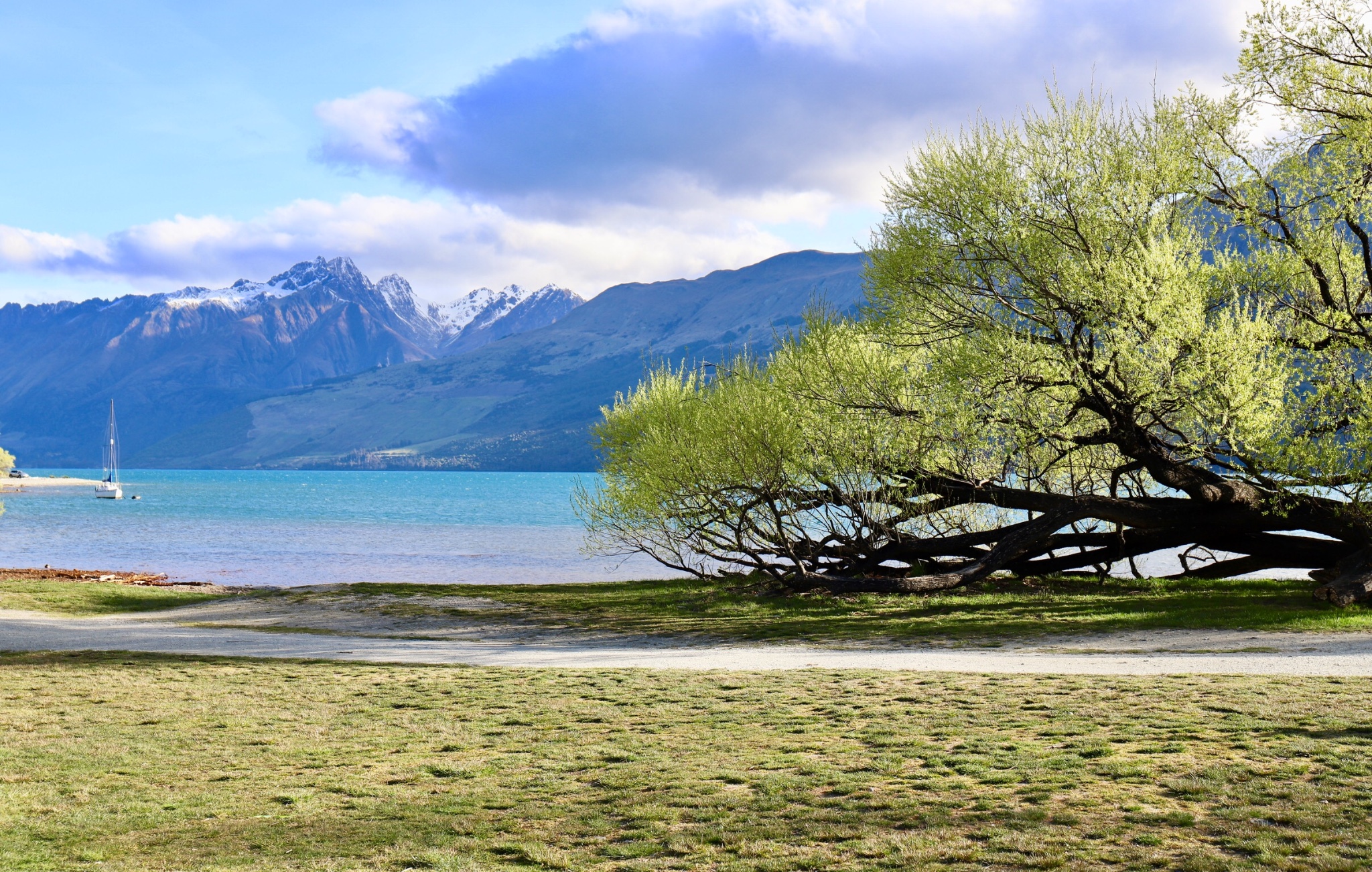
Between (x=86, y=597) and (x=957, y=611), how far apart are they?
92.4 feet

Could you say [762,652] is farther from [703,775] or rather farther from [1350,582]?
[1350,582]

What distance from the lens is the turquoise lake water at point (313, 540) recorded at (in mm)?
51781

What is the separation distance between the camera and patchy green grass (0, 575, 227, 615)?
30.7m

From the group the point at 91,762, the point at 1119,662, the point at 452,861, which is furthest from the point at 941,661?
the point at 91,762

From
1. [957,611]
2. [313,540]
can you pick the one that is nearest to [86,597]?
[957,611]

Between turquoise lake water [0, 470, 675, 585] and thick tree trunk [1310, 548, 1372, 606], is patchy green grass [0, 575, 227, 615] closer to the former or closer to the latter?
turquoise lake water [0, 470, 675, 585]

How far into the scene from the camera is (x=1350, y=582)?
22.2m

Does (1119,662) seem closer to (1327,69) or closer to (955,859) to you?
(955,859)

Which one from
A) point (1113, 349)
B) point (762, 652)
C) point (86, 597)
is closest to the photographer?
point (762, 652)

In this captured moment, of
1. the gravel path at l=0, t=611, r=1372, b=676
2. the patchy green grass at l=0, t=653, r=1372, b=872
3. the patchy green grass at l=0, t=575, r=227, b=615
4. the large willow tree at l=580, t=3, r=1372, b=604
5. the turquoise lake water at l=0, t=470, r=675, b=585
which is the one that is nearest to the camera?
the patchy green grass at l=0, t=653, r=1372, b=872

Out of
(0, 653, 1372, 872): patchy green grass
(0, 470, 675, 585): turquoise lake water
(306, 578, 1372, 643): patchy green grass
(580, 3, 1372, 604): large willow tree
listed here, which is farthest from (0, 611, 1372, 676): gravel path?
Answer: (0, 470, 675, 585): turquoise lake water

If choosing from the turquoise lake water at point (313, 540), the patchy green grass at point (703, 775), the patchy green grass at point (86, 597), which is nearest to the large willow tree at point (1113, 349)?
the patchy green grass at point (703, 775)

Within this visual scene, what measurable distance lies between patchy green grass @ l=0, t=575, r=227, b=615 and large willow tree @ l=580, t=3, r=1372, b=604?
1938cm

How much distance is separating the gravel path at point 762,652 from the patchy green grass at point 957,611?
161 cm
